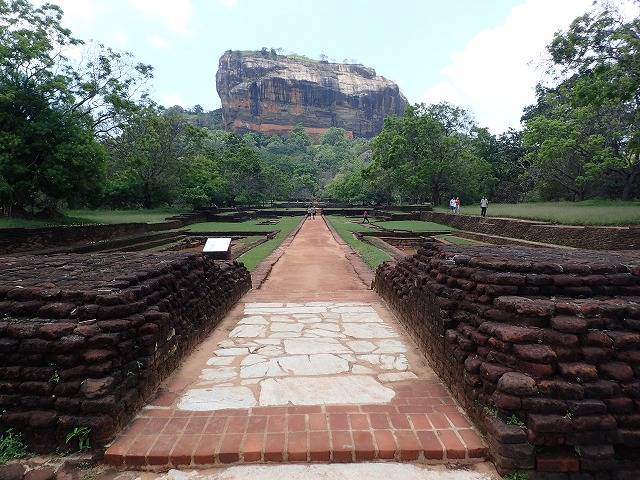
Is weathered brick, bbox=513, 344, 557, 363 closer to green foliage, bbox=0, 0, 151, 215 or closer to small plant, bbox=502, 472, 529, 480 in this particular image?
small plant, bbox=502, 472, 529, 480

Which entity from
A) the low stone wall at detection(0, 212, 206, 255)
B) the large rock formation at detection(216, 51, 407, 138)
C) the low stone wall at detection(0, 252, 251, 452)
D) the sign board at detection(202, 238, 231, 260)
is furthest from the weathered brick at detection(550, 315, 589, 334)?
the large rock formation at detection(216, 51, 407, 138)

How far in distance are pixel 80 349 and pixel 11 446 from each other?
635mm

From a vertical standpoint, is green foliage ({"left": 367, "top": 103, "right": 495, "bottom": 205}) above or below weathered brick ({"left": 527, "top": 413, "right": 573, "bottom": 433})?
above

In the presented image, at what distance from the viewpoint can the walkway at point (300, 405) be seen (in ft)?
7.53

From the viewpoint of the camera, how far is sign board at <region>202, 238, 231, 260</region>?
332 inches

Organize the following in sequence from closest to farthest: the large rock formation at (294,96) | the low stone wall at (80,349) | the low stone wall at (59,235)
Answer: the low stone wall at (80,349), the low stone wall at (59,235), the large rock formation at (294,96)

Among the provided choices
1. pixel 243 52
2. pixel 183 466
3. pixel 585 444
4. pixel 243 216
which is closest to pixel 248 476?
pixel 183 466

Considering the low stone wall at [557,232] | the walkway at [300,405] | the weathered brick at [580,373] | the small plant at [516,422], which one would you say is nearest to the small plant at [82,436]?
the walkway at [300,405]

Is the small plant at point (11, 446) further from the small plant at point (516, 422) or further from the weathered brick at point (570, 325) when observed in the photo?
the weathered brick at point (570, 325)

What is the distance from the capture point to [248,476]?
7.07ft

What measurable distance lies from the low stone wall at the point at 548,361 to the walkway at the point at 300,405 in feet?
0.88

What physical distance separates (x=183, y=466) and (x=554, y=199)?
35310 mm

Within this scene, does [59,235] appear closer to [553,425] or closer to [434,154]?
[553,425]

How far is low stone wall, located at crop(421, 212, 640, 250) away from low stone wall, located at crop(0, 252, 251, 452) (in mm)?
12858
